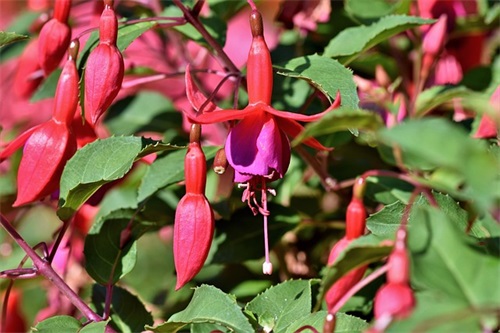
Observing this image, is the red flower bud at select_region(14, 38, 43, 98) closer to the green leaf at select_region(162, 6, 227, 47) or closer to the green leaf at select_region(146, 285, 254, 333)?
the green leaf at select_region(162, 6, 227, 47)

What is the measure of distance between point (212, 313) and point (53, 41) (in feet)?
1.34

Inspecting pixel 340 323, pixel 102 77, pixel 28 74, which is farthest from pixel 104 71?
pixel 28 74

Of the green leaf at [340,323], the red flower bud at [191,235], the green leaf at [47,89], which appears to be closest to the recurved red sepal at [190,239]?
the red flower bud at [191,235]

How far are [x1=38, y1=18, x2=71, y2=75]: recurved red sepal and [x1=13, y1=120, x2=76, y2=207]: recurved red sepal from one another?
0.45 ft

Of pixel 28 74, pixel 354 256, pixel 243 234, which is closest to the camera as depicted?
pixel 354 256

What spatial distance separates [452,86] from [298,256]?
0.37 meters

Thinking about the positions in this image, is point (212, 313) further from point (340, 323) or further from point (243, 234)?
point (243, 234)

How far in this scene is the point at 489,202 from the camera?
42 centimetres

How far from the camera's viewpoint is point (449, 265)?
19.5 inches

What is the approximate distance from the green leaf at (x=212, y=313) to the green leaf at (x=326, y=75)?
0.74 ft

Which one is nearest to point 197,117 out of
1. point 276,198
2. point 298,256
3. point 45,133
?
point 45,133

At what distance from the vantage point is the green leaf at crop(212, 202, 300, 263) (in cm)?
99

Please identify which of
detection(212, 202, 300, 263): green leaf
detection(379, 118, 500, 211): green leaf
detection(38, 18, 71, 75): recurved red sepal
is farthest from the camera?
detection(212, 202, 300, 263): green leaf

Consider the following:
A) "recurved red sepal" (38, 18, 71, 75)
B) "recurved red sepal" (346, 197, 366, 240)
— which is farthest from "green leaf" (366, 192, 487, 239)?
"recurved red sepal" (38, 18, 71, 75)
